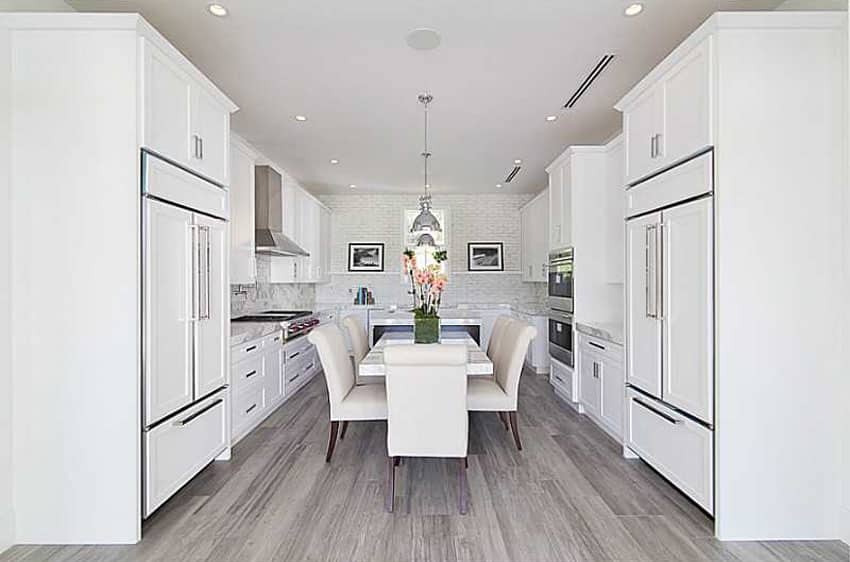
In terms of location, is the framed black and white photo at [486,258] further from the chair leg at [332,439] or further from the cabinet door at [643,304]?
the chair leg at [332,439]

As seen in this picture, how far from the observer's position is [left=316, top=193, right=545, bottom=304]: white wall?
8914 millimetres

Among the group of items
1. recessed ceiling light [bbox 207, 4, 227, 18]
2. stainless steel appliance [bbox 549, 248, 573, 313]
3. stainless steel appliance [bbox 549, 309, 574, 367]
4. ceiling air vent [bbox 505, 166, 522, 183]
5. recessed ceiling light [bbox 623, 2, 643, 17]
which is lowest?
stainless steel appliance [bbox 549, 309, 574, 367]

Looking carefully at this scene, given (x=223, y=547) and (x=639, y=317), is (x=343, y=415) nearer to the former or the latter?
(x=223, y=547)

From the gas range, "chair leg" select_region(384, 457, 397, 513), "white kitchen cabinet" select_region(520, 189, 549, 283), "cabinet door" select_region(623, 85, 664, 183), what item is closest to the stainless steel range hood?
the gas range

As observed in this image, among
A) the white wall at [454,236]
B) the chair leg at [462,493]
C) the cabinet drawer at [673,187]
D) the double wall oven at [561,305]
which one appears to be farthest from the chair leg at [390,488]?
the white wall at [454,236]

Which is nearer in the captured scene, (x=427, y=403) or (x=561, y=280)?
(x=427, y=403)

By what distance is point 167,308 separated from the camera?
9.00 feet

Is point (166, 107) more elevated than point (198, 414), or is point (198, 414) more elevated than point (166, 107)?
point (166, 107)

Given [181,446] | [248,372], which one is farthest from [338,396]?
[248,372]

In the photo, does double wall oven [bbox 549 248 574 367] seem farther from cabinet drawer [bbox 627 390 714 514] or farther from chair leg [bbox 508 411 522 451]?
cabinet drawer [bbox 627 390 714 514]

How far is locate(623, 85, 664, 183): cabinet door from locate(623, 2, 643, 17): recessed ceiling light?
448mm

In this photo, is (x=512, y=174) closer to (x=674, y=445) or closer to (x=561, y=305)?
(x=561, y=305)

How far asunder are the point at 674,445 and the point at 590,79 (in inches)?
107

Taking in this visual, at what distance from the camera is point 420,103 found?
14.7 ft
